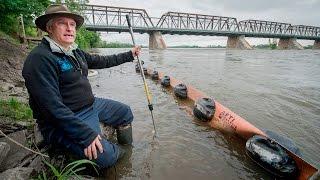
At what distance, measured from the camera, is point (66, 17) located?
312 centimetres

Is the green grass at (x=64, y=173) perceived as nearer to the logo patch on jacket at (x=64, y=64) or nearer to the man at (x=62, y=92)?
the man at (x=62, y=92)

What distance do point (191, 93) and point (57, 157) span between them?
4915 millimetres

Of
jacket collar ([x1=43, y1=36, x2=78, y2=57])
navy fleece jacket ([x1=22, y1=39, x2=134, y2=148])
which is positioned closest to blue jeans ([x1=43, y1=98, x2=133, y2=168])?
navy fleece jacket ([x1=22, y1=39, x2=134, y2=148])

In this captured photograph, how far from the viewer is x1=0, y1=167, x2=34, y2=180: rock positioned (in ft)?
8.07

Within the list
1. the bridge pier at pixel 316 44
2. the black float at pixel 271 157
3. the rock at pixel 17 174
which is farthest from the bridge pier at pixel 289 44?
the rock at pixel 17 174

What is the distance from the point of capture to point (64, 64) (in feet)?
10.1

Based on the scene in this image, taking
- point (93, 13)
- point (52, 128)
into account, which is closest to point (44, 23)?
point (52, 128)

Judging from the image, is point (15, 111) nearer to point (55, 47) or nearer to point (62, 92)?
point (62, 92)

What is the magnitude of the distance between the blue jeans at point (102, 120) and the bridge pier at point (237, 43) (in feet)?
238

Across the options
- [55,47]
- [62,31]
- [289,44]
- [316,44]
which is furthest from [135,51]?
[316,44]

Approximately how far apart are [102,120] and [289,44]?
93.6 metres

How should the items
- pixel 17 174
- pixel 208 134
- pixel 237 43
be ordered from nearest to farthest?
pixel 17 174, pixel 208 134, pixel 237 43

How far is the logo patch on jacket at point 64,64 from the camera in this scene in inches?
120

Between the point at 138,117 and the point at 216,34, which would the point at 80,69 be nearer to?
the point at 138,117
